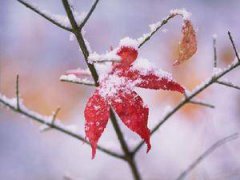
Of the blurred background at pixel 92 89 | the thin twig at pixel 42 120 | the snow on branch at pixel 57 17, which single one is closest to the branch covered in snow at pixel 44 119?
the thin twig at pixel 42 120

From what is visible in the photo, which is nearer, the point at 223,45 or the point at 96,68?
the point at 96,68

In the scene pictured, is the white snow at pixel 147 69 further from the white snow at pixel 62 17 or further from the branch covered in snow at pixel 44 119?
the branch covered in snow at pixel 44 119

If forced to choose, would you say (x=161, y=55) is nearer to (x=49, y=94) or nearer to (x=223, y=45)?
(x=223, y=45)

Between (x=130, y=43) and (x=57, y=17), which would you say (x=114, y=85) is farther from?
(x=57, y=17)

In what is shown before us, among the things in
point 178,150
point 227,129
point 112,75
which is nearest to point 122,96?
point 112,75

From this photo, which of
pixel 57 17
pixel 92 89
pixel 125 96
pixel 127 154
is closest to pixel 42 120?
pixel 127 154

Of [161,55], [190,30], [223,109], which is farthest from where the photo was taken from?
[161,55]
